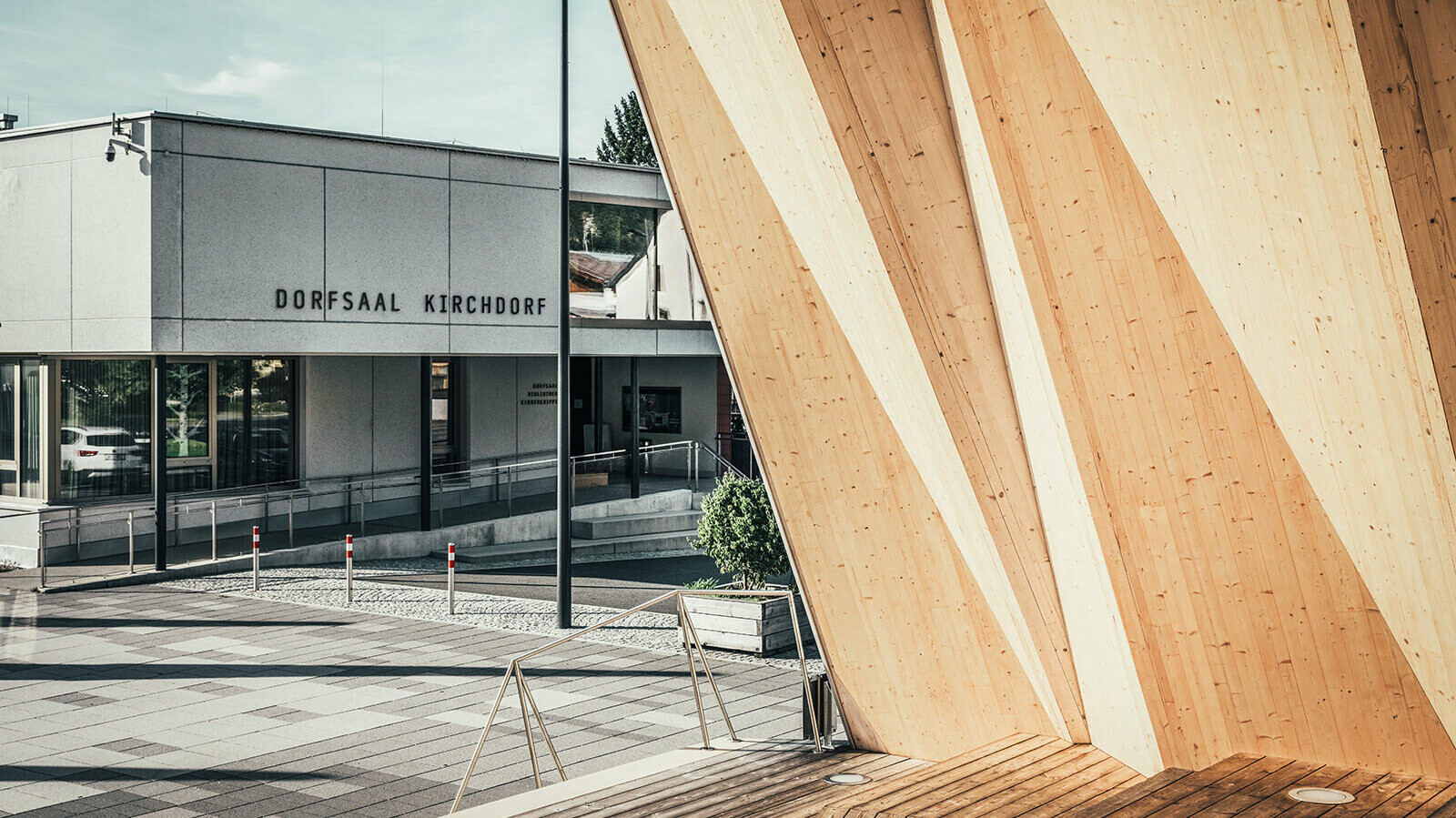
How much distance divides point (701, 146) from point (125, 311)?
1448 cm

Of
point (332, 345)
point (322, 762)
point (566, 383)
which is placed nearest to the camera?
point (322, 762)

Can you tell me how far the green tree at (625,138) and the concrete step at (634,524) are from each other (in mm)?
49321

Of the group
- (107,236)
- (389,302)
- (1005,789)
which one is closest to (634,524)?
(389,302)

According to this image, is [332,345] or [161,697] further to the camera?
[332,345]

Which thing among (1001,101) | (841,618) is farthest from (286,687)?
(1001,101)

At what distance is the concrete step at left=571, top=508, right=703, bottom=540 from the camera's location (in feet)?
81.8

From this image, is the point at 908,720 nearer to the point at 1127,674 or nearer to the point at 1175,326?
the point at 1127,674

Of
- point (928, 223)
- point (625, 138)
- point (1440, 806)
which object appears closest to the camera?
point (1440, 806)

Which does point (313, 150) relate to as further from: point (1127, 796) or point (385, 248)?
point (1127, 796)

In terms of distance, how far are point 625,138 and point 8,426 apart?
183 feet

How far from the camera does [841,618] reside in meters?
9.11

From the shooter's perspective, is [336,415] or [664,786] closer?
[664,786]

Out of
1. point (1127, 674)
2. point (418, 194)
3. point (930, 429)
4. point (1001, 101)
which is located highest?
point (418, 194)

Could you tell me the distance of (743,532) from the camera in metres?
15.0
